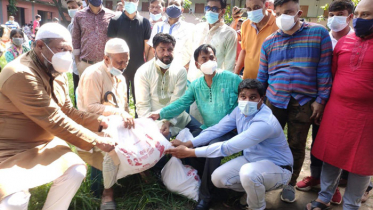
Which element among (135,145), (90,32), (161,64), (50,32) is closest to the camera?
(50,32)

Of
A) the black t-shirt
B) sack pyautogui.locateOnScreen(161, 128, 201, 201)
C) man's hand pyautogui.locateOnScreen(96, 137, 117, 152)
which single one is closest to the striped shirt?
sack pyautogui.locateOnScreen(161, 128, 201, 201)

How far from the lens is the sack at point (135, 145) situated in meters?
2.74

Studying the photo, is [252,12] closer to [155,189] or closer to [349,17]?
[349,17]

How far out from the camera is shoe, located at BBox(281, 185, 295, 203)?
10.2 ft

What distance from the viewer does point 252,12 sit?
132 inches

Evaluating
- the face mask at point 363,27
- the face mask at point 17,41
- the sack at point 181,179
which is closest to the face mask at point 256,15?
the face mask at point 363,27

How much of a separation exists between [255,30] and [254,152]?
1607mm

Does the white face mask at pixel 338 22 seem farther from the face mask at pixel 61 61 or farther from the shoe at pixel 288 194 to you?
the face mask at pixel 61 61

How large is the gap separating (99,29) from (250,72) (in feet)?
8.72

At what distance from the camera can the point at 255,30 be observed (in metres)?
3.58

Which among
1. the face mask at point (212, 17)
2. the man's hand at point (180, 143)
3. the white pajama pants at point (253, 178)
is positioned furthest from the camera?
the face mask at point (212, 17)

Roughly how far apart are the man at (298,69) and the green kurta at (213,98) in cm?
45

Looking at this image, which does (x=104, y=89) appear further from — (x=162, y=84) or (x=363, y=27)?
(x=363, y=27)

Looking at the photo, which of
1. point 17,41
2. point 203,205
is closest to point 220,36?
point 203,205
